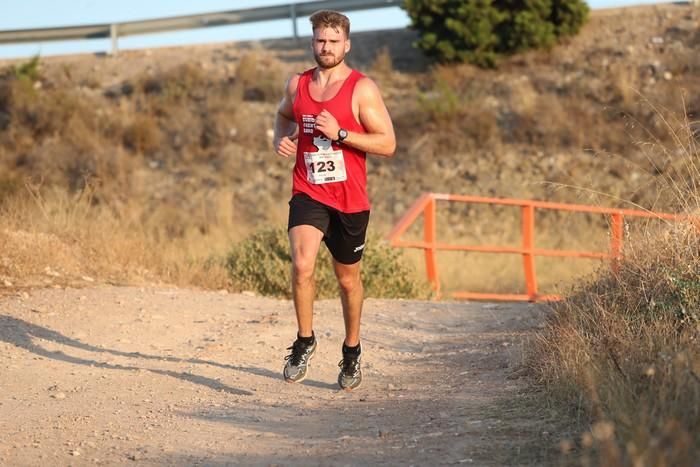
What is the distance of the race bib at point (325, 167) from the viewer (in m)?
7.35

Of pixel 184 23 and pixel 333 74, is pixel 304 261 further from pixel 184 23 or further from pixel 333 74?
pixel 184 23

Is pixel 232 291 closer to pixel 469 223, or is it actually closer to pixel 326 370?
pixel 326 370

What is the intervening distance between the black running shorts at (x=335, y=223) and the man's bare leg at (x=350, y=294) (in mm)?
64

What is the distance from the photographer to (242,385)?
7.96 metres

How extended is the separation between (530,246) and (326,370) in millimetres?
6341

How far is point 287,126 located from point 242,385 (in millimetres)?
1723

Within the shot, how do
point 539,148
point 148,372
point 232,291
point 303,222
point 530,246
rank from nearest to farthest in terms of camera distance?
point 303,222 → point 148,372 → point 232,291 → point 530,246 → point 539,148

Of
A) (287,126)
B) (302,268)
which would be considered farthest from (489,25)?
(302,268)

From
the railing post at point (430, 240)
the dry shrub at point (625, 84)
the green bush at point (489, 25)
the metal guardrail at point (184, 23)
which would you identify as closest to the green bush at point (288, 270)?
the railing post at point (430, 240)

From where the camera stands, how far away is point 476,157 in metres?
26.1

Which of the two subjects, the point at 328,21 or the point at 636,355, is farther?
the point at 328,21

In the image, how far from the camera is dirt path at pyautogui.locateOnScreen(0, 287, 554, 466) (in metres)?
6.00

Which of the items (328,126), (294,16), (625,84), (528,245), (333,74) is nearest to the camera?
(328,126)

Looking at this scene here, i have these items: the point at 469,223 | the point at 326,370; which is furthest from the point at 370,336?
the point at 469,223
